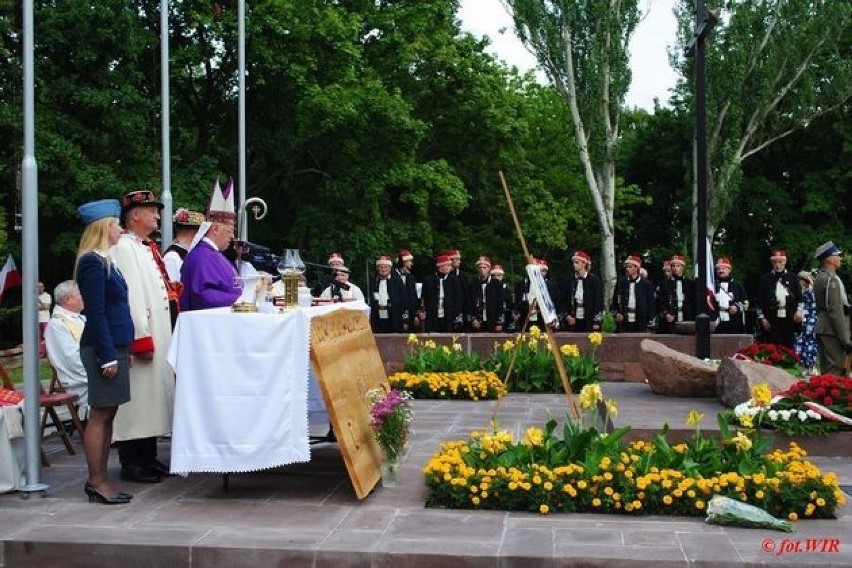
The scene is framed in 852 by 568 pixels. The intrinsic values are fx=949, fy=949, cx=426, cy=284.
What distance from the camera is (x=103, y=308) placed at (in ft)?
19.6

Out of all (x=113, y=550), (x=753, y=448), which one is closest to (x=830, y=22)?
(x=753, y=448)

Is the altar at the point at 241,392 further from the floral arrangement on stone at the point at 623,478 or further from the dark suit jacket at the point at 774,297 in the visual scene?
the dark suit jacket at the point at 774,297

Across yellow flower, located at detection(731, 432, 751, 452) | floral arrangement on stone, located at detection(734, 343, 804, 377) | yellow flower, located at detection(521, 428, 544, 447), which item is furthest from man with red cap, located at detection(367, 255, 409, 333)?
yellow flower, located at detection(731, 432, 751, 452)

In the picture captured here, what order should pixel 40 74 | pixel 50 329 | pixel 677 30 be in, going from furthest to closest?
pixel 677 30 < pixel 40 74 < pixel 50 329

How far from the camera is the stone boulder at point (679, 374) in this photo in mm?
9797

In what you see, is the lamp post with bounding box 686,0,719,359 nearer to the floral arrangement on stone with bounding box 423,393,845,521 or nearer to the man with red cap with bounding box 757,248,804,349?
the floral arrangement on stone with bounding box 423,393,845,521

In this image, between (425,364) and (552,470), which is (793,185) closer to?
(425,364)

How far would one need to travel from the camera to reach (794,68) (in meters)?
29.5

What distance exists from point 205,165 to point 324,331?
676 inches

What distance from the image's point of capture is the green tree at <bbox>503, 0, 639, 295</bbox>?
27.2m

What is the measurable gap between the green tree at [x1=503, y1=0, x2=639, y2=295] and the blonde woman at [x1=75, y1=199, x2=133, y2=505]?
22.6 meters

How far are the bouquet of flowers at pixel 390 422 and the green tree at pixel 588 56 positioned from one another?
22.5 meters

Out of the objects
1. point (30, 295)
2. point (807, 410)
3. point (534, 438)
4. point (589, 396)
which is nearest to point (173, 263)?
point (30, 295)

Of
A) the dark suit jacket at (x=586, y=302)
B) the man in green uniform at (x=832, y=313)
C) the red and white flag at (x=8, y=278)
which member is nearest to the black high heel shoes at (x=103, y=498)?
the red and white flag at (x=8, y=278)
